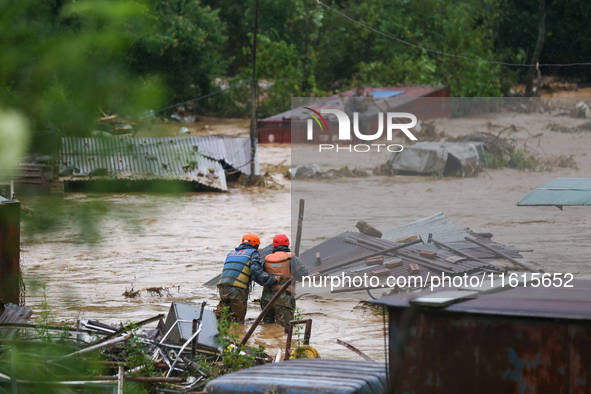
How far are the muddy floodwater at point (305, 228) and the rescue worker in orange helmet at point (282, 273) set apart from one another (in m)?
0.27

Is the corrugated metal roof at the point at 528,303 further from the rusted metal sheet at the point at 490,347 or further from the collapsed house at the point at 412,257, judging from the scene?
the collapsed house at the point at 412,257

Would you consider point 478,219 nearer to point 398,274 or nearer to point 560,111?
point 398,274

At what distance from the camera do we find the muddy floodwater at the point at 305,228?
1.32m

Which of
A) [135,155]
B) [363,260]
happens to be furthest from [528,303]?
[363,260]

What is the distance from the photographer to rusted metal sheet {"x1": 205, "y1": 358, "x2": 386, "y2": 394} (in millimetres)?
4008

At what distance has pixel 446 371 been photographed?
397cm

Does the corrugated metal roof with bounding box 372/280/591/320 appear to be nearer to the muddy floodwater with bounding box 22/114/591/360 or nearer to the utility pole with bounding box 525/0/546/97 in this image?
the muddy floodwater with bounding box 22/114/591/360

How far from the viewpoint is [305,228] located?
19031 mm

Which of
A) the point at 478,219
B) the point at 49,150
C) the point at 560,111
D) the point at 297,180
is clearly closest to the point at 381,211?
the point at 478,219

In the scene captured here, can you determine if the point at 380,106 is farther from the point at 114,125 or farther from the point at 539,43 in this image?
the point at 114,125

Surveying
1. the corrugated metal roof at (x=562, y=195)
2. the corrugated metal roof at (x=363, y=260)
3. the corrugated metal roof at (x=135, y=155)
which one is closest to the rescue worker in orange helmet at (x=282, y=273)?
the corrugated metal roof at (x=363, y=260)

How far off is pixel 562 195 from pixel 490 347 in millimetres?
6227

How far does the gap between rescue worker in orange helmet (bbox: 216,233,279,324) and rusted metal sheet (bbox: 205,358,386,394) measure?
4.70 metres

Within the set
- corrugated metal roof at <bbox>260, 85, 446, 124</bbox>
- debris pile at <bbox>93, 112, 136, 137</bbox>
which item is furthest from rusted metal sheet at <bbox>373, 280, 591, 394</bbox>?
corrugated metal roof at <bbox>260, 85, 446, 124</bbox>
